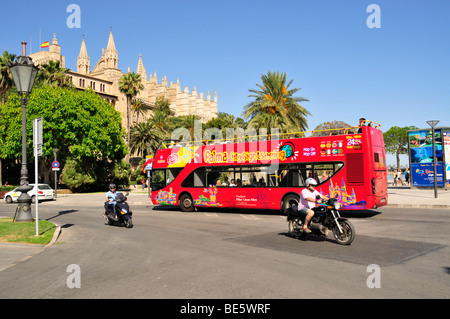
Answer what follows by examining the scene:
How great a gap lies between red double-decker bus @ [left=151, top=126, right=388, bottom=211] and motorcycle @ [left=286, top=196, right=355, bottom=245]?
18.8 feet

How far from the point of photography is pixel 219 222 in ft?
46.4

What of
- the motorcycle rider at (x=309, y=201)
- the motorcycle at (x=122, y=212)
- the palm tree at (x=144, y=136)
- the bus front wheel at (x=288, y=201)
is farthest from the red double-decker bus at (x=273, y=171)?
the palm tree at (x=144, y=136)

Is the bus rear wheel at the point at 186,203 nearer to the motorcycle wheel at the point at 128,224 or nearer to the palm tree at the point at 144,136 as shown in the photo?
the motorcycle wheel at the point at 128,224

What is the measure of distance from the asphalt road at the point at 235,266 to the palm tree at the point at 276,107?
20.2m

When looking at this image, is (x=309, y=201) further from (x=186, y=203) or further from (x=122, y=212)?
(x=186, y=203)

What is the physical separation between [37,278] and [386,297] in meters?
5.51

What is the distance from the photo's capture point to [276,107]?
31016mm

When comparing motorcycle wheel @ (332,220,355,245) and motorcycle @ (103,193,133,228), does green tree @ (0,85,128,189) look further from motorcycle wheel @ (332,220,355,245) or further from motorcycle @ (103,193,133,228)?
motorcycle wheel @ (332,220,355,245)

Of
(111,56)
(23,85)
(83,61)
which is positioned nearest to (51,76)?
(23,85)

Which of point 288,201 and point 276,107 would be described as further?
point 276,107

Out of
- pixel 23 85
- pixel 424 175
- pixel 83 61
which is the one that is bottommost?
pixel 424 175

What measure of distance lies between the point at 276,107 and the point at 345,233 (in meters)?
23.3
